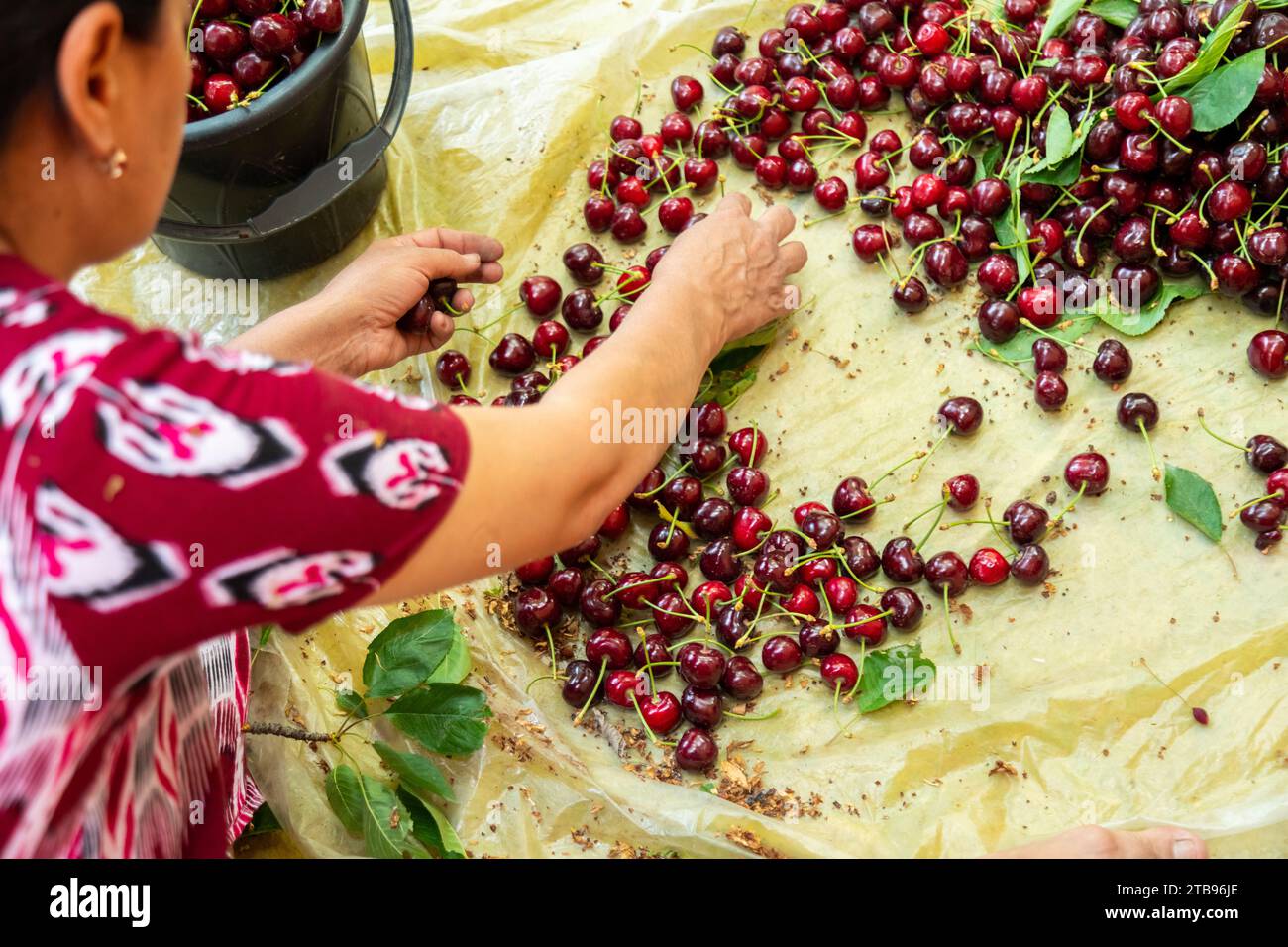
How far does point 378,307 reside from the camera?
1.81 meters

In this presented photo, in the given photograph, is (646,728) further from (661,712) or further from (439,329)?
(439,329)

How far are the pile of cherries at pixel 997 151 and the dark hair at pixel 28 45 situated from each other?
1400mm

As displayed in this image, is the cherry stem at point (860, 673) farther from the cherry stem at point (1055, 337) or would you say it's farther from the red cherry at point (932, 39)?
the red cherry at point (932, 39)

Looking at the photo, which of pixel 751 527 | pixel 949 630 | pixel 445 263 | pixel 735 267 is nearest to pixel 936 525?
pixel 949 630

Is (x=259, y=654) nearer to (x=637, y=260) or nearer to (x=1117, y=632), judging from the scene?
(x=637, y=260)

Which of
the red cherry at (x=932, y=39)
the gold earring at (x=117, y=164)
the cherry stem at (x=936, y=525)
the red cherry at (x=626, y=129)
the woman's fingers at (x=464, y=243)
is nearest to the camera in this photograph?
the gold earring at (x=117, y=164)

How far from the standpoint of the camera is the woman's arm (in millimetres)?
954

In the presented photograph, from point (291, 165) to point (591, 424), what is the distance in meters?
1.08

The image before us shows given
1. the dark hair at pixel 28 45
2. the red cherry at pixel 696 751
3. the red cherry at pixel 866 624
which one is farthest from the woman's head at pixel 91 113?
the red cherry at pixel 866 624

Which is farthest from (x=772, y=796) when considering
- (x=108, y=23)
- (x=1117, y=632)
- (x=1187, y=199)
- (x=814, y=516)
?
(x=108, y=23)

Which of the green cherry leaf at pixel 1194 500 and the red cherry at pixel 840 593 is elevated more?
the green cherry leaf at pixel 1194 500

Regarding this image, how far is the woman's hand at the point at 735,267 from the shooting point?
5.58 ft

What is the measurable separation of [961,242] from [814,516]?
0.60 meters

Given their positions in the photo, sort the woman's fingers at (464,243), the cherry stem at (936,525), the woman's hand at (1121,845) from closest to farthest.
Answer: the woman's hand at (1121,845)
the cherry stem at (936,525)
the woman's fingers at (464,243)
